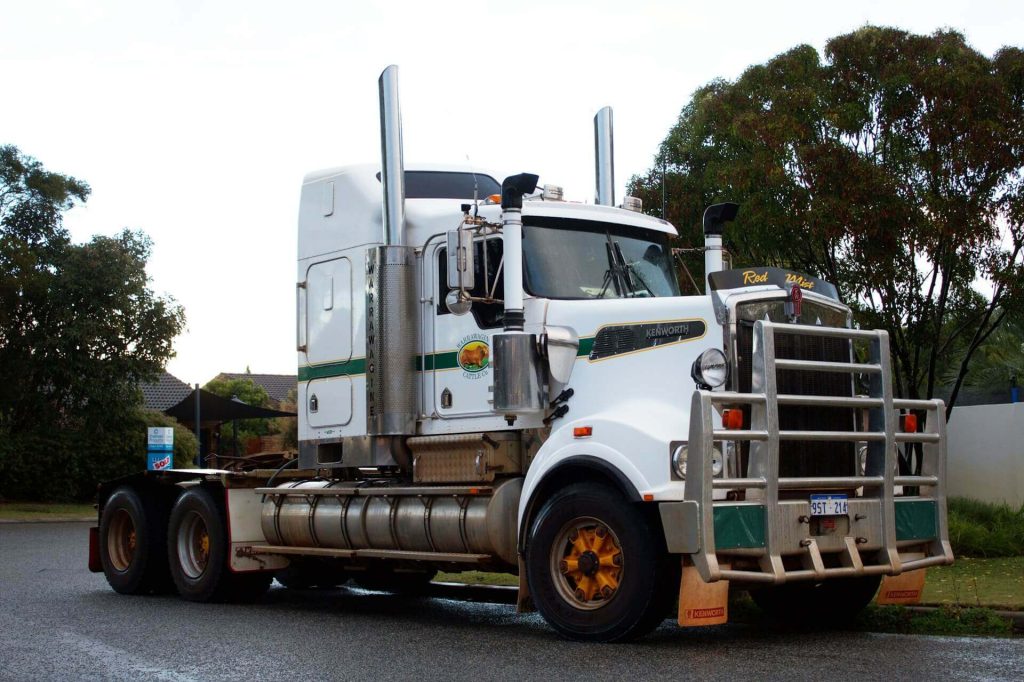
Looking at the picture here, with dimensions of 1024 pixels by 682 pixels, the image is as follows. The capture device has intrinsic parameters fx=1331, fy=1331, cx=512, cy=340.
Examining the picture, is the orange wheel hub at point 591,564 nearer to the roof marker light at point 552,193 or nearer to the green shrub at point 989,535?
the roof marker light at point 552,193

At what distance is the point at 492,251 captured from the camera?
1072 centimetres

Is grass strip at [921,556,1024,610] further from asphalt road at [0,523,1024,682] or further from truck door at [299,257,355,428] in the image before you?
truck door at [299,257,355,428]

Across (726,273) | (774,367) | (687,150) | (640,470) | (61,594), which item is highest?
(687,150)

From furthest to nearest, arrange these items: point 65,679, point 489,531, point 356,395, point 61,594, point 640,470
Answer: point 61,594, point 356,395, point 489,531, point 640,470, point 65,679

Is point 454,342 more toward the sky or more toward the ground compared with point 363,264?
more toward the ground

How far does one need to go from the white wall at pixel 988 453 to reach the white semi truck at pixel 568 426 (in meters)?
9.19

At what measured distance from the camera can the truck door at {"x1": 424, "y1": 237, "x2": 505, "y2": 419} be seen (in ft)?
35.2

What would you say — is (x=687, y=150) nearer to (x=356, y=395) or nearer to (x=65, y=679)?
(x=356, y=395)

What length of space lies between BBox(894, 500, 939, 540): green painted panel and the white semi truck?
2cm

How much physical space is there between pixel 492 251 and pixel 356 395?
2.05 m

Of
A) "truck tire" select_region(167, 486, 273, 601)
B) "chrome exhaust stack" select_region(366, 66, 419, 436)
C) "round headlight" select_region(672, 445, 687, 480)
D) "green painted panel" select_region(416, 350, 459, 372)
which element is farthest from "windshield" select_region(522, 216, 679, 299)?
"truck tire" select_region(167, 486, 273, 601)

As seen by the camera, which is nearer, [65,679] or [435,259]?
[65,679]

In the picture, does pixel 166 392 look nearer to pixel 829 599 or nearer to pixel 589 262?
pixel 589 262

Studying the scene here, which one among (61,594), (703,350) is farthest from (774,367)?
(61,594)
